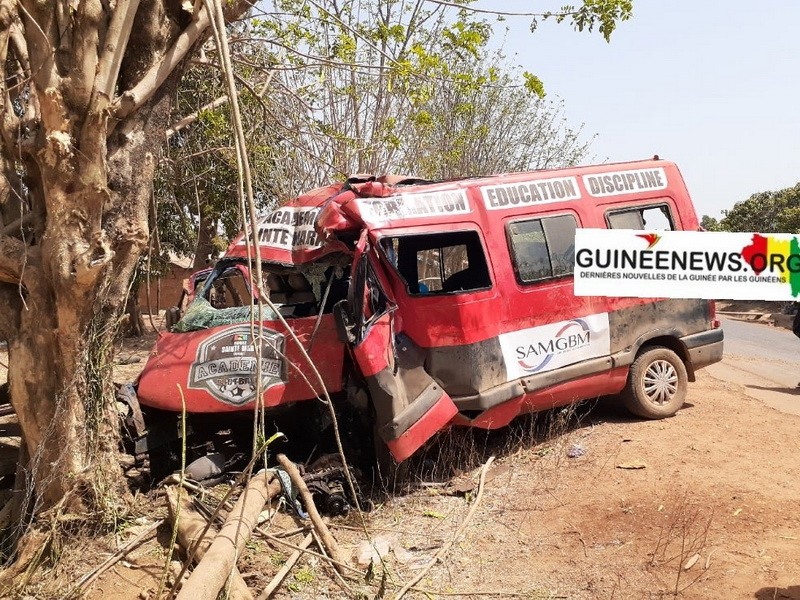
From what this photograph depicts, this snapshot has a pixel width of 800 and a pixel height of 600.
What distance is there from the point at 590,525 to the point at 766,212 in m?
31.7

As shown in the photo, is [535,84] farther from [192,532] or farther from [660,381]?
[192,532]

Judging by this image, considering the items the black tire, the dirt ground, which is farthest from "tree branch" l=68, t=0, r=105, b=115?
the black tire

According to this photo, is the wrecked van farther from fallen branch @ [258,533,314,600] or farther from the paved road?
the paved road

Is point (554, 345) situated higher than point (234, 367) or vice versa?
point (234, 367)

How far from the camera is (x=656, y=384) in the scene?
25.8ft

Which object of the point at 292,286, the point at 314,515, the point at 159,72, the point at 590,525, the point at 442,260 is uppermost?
the point at 159,72

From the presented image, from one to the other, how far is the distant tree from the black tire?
24.0 metres

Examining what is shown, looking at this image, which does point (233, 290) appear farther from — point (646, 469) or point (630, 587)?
point (630, 587)

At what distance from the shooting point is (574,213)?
24.3ft

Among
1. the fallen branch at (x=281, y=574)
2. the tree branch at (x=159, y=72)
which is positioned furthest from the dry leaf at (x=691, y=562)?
the tree branch at (x=159, y=72)

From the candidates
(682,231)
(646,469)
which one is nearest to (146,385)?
(646,469)

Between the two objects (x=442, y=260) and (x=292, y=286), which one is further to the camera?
(x=442, y=260)

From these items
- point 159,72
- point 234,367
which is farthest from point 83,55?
point 234,367

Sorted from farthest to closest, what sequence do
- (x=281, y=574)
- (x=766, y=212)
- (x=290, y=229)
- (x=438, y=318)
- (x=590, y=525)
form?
(x=766, y=212), (x=290, y=229), (x=438, y=318), (x=590, y=525), (x=281, y=574)
